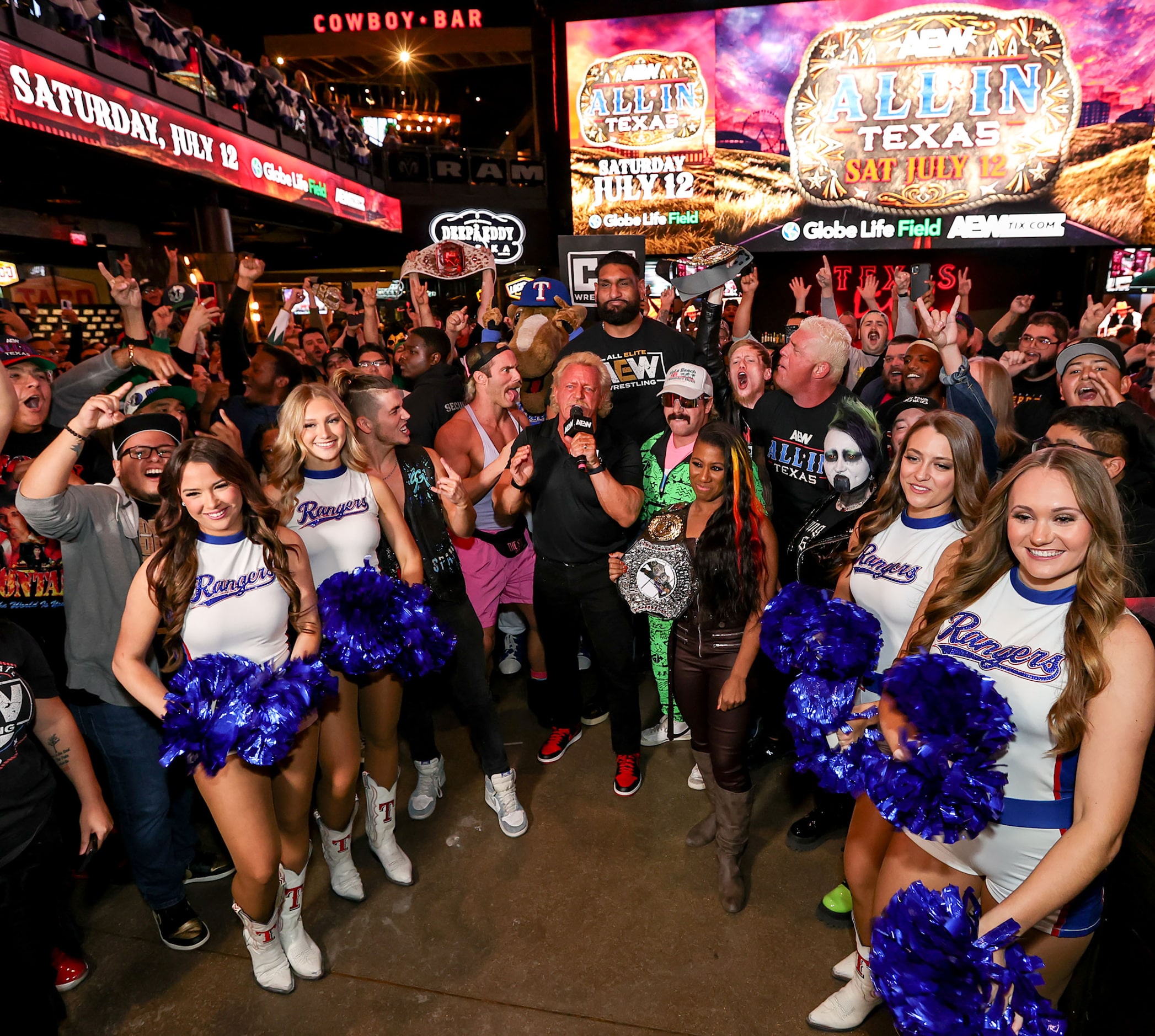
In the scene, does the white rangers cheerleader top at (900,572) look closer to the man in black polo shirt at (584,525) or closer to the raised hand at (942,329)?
the man in black polo shirt at (584,525)

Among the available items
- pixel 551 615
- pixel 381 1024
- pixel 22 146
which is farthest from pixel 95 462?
pixel 22 146

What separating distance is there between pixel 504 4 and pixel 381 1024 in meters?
22.5

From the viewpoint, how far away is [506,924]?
2.75 metres

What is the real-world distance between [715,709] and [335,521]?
1.65 meters

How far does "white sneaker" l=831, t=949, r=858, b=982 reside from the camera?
2.39m

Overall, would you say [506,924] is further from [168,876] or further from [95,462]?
[95,462]

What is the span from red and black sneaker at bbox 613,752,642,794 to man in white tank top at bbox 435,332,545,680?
2.83 ft

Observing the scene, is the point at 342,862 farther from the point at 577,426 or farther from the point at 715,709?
the point at 577,426

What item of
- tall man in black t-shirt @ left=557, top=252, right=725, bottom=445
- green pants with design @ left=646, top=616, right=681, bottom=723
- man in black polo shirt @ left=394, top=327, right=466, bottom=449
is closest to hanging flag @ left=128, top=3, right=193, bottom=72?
man in black polo shirt @ left=394, top=327, right=466, bottom=449

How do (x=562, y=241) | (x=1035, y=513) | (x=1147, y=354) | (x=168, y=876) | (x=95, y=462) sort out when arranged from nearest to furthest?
(x=1035, y=513)
(x=168, y=876)
(x=95, y=462)
(x=1147, y=354)
(x=562, y=241)

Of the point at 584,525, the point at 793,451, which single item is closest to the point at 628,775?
the point at 584,525

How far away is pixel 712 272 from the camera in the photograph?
169 inches

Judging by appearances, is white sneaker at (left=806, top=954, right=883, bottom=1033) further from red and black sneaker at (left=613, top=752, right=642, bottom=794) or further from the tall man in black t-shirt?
the tall man in black t-shirt

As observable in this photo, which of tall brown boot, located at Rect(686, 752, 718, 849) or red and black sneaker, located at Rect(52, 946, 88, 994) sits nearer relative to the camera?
red and black sneaker, located at Rect(52, 946, 88, 994)
